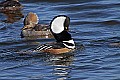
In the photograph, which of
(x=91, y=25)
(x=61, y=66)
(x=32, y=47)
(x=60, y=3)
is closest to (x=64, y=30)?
(x=32, y=47)

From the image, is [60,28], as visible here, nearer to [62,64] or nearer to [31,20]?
[62,64]

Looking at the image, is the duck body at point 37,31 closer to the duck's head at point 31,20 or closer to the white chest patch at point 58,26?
the duck's head at point 31,20

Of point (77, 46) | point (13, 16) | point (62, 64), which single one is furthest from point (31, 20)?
point (62, 64)

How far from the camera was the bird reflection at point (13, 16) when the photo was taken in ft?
78.4

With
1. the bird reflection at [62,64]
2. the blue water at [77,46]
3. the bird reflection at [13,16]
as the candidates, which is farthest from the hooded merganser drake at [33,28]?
the bird reflection at [62,64]

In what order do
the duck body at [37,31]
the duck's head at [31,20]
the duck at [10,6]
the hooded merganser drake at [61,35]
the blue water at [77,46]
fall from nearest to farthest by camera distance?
the blue water at [77,46] < the hooded merganser drake at [61,35] < the duck body at [37,31] < the duck's head at [31,20] < the duck at [10,6]

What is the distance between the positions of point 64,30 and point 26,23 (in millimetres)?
3989

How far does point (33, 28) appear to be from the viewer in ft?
71.7

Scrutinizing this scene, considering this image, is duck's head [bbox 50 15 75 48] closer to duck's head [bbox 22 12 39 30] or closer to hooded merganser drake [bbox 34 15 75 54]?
hooded merganser drake [bbox 34 15 75 54]

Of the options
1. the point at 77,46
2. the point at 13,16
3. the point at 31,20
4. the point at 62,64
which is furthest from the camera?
the point at 13,16

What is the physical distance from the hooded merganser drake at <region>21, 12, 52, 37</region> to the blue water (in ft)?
0.91

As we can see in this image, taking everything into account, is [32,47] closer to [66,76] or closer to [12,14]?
[66,76]

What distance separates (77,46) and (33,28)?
129 inches

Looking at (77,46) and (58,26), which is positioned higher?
(58,26)
